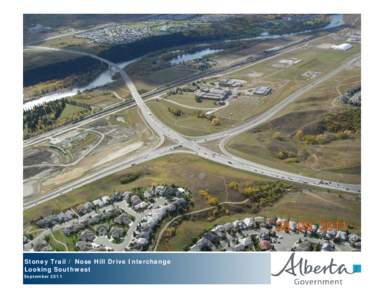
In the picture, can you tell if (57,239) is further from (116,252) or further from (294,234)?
(294,234)

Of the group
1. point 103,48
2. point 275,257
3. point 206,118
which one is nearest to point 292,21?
point 206,118

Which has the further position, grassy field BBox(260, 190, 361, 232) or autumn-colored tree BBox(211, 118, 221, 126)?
autumn-colored tree BBox(211, 118, 221, 126)

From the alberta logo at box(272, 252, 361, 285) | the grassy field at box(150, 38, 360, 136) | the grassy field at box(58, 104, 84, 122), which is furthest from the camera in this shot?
the grassy field at box(58, 104, 84, 122)

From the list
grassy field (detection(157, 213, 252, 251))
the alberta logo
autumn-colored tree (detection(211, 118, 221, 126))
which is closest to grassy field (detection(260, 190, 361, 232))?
grassy field (detection(157, 213, 252, 251))

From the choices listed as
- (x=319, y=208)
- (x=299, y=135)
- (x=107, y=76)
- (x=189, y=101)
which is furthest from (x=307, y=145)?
(x=107, y=76)

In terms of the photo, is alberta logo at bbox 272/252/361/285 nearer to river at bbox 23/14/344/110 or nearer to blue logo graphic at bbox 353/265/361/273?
blue logo graphic at bbox 353/265/361/273

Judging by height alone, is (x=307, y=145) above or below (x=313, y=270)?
above

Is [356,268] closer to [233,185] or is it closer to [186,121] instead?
[233,185]
